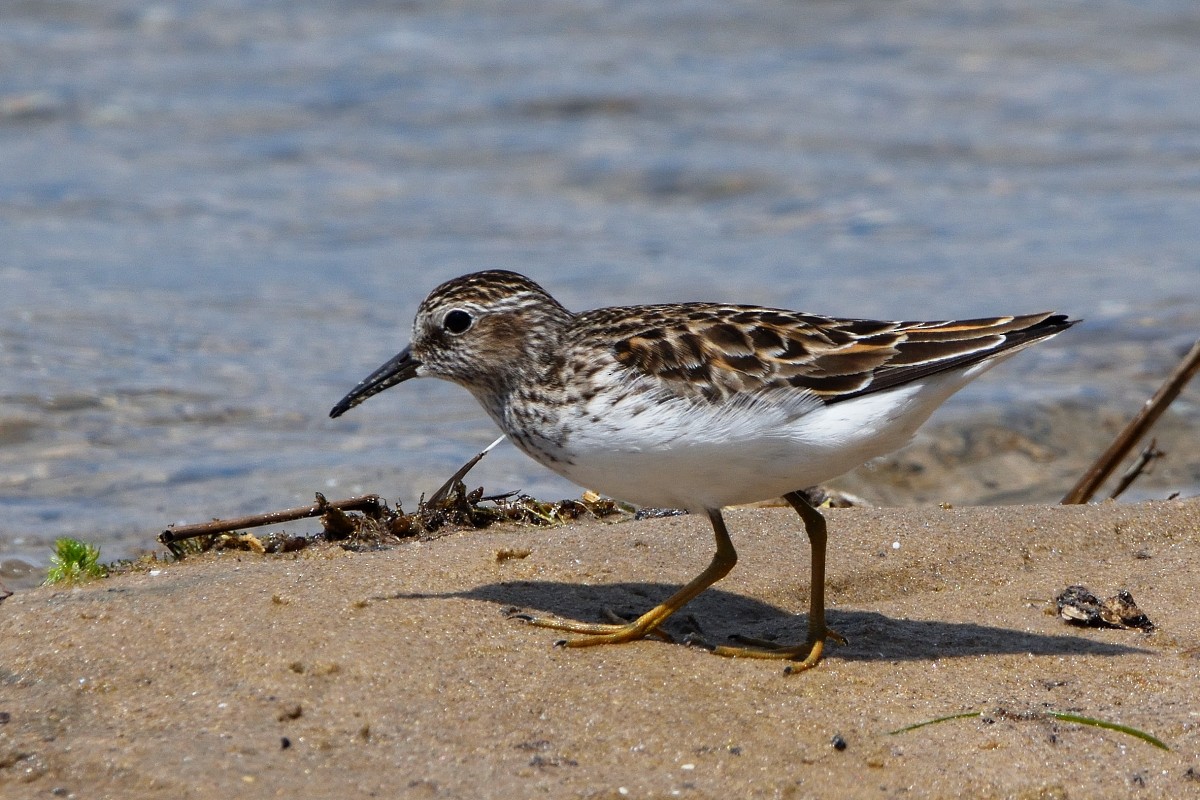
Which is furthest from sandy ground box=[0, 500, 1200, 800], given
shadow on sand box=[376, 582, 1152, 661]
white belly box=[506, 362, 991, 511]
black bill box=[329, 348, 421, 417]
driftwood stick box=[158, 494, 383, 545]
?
black bill box=[329, 348, 421, 417]

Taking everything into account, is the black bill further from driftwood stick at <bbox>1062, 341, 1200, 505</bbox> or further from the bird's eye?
driftwood stick at <bbox>1062, 341, 1200, 505</bbox>

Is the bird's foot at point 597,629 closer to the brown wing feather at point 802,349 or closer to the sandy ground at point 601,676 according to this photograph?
the sandy ground at point 601,676

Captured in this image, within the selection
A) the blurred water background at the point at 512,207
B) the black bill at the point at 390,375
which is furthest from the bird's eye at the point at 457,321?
the blurred water background at the point at 512,207

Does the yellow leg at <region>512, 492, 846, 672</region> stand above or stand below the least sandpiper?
below

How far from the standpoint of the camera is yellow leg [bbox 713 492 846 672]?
5125 millimetres

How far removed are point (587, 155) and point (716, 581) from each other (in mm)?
9945

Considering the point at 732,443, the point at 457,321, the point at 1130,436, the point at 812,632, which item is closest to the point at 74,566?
the point at 457,321

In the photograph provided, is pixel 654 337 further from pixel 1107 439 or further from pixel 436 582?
pixel 1107 439

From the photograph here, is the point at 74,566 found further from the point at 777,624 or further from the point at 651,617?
the point at 777,624

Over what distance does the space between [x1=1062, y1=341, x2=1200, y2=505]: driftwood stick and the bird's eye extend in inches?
126

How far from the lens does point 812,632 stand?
5.24m

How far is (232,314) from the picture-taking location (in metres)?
11.3

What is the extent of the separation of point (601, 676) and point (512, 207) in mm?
9461

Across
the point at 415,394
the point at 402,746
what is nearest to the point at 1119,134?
the point at 415,394
